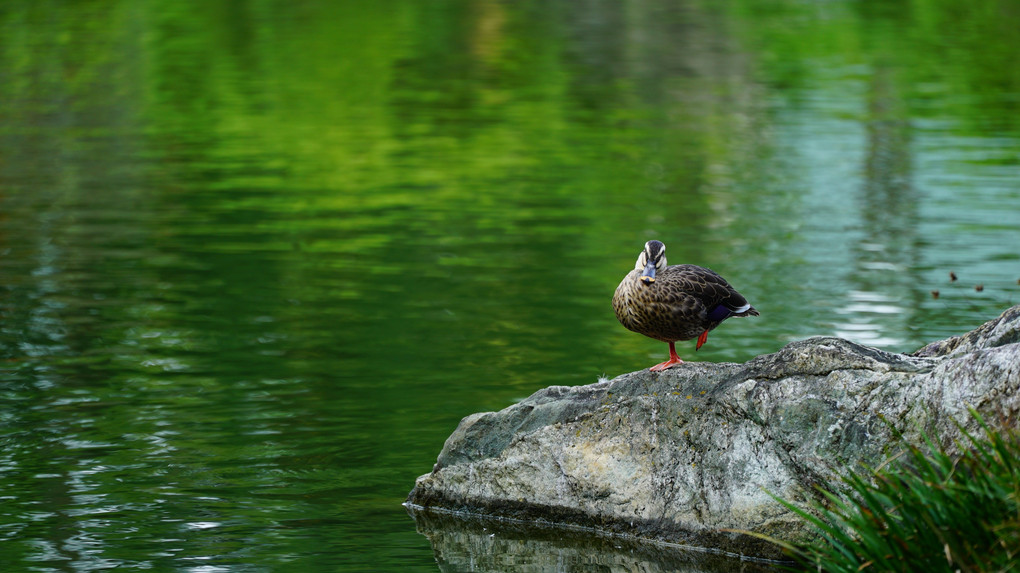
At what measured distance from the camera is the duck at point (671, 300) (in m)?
9.19

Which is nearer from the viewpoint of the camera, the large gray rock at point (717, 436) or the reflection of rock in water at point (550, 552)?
the large gray rock at point (717, 436)

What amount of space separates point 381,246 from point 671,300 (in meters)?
12.2

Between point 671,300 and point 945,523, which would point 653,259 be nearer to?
point 671,300

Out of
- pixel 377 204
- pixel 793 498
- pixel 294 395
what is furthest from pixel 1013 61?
pixel 793 498

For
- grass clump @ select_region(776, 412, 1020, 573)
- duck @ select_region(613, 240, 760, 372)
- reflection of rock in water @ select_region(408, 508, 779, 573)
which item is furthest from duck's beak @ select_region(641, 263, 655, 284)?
grass clump @ select_region(776, 412, 1020, 573)

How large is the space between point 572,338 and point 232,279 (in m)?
5.02

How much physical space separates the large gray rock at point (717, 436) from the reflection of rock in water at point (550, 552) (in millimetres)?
100

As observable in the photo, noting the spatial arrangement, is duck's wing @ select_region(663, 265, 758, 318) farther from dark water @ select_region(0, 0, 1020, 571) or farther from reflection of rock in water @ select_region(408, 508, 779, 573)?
dark water @ select_region(0, 0, 1020, 571)

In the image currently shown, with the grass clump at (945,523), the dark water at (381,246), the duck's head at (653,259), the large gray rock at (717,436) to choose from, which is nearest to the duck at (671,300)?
the duck's head at (653,259)

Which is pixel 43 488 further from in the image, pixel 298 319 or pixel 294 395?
pixel 298 319

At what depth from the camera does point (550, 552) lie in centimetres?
927

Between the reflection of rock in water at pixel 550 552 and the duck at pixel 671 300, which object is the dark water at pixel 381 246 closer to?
the reflection of rock in water at pixel 550 552

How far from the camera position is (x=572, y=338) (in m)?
15.9

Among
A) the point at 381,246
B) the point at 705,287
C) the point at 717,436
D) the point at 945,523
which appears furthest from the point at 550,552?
the point at 381,246
